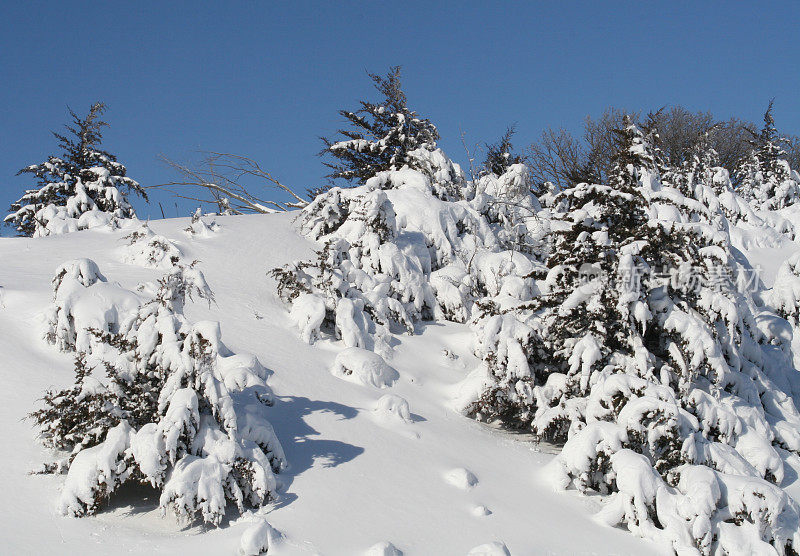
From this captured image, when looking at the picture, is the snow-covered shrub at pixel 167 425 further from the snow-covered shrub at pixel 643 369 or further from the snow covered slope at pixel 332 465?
the snow-covered shrub at pixel 643 369

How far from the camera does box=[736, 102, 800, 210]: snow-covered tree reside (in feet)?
57.9

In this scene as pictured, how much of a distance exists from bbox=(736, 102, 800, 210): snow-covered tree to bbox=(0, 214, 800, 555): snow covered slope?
14354mm

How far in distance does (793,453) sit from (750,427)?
30.7 inches

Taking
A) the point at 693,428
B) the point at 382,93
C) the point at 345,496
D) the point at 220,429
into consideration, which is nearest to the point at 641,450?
the point at 693,428

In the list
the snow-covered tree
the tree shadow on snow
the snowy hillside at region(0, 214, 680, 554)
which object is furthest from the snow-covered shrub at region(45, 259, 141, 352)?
the snow-covered tree

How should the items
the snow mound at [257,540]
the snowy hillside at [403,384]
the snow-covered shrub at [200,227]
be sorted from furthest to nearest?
1. the snow-covered shrub at [200,227]
2. the snowy hillside at [403,384]
3. the snow mound at [257,540]

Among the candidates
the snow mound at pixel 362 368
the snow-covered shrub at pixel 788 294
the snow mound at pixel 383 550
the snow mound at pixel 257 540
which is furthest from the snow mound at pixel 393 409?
the snow-covered shrub at pixel 788 294

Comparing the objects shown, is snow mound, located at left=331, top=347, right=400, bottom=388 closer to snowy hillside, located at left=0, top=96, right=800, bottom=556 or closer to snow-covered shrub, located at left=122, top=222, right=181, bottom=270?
snowy hillside, located at left=0, top=96, right=800, bottom=556

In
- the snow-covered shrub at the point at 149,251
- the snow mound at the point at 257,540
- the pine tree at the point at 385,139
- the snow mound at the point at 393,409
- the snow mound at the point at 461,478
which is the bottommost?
the snow mound at the point at 257,540

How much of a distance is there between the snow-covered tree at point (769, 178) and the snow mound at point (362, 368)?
51.2ft

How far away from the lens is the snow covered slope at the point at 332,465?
3898 mm

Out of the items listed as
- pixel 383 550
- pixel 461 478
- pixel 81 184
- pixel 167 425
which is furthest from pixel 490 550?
pixel 81 184

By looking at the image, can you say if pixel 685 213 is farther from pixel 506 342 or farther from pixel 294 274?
pixel 294 274

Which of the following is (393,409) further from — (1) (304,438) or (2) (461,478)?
(2) (461,478)
